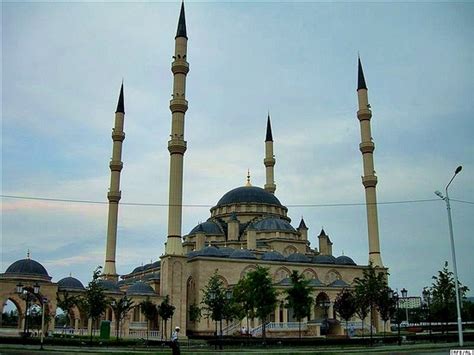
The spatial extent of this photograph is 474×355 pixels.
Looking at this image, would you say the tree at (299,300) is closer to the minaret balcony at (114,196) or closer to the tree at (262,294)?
the tree at (262,294)

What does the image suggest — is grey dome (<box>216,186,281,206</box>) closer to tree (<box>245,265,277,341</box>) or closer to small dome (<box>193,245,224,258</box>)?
small dome (<box>193,245,224,258</box>)

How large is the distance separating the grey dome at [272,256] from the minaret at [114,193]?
1426 cm


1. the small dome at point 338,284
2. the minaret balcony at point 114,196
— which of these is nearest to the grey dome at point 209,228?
the minaret balcony at point 114,196

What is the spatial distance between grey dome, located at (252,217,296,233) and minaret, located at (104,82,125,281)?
1525 cm

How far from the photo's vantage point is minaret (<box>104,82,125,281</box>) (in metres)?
49.3

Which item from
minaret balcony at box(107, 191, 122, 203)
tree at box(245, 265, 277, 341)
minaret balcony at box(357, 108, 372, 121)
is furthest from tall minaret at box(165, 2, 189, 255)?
minaret balcony at box(357, 108, 372, 121)

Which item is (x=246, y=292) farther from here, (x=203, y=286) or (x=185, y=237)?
(x=185, y=237)

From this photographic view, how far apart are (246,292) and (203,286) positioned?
9.63m

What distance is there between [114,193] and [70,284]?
9.79 metres

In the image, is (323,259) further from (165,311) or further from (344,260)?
(165,311)

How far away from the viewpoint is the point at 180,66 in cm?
4616

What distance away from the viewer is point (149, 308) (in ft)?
129

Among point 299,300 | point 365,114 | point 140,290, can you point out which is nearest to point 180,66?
point 140,290

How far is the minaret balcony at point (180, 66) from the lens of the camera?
1817 inches
